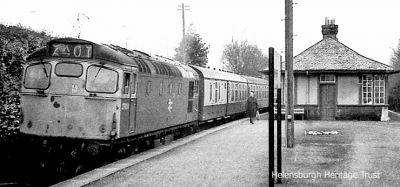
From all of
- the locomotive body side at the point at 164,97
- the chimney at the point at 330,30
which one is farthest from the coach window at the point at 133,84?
the chimney at the point at 330,30

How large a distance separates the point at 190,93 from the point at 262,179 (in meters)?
9.88

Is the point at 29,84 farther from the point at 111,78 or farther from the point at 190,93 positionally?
the point at 190,93

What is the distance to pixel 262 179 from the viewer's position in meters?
9.27

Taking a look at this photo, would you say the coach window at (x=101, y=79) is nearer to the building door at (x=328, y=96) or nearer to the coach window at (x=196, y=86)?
the coach window at (x=196, y=86)

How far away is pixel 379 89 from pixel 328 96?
104 inches

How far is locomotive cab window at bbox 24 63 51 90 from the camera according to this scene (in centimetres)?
1133

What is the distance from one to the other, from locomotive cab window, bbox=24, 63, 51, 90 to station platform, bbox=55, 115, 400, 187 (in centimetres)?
241

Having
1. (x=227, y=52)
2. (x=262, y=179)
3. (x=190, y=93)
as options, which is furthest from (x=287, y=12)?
(x=227, y=52)

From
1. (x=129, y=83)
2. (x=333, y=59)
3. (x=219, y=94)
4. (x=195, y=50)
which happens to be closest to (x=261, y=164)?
(x=129, y=83)

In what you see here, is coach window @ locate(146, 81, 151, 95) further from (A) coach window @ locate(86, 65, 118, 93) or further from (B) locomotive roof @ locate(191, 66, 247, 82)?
(B) locomotive roof @ locate(191, 66, 247, 82)

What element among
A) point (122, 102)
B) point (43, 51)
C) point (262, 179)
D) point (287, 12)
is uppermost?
point (287, 12)

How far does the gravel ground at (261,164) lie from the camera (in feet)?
29.8

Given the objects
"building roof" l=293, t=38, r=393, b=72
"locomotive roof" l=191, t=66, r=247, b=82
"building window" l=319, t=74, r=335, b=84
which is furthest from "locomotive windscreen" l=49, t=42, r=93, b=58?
"building window" l=319, t=74, r=335, b=84

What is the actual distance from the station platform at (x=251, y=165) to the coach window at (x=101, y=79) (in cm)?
176
